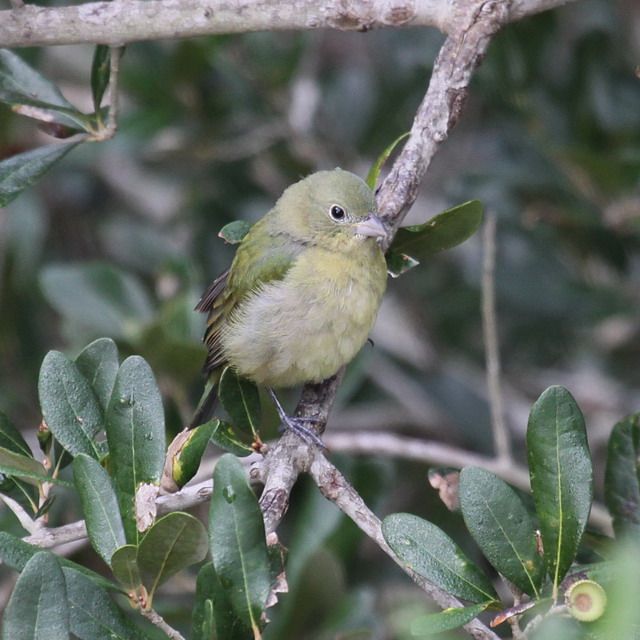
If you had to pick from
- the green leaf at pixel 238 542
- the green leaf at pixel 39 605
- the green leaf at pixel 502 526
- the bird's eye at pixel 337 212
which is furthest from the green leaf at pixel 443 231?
the green leaf at pixel 39 605

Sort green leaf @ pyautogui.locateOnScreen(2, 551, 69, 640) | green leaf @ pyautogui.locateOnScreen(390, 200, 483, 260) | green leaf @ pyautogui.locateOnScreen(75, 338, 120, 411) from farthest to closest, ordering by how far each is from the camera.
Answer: green leaf @ pyautogui.locateOnScreen(390, 200, 483, 260) < green leaf @ pyautogui.locateOnScreen(75, 338, 120, 411) < green leaf @ pyautogui.locateOnScreen(2, 551, 69, 640)

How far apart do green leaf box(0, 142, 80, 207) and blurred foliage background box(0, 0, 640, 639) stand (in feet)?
3.52

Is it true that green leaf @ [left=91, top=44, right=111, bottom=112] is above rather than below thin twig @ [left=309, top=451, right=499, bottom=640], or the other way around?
above

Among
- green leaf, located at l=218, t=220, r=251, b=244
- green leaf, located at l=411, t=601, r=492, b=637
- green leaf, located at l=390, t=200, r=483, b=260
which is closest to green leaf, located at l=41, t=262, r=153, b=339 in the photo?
green leaf, located at l=218, t=220, r=251, b=244

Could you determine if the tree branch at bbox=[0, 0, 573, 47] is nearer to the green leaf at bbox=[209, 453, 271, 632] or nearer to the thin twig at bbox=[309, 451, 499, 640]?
the thin twig at bbox=[309, 451, 499, 640]

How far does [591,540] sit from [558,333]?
255 centimetres

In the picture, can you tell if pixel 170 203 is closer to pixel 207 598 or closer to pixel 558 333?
pixel 558 333

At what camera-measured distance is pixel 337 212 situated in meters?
3.74

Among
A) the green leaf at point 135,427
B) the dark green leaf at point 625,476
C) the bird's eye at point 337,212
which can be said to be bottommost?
the dark green leaf at point 625,476

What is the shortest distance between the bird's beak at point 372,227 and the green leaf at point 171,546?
1425 mm

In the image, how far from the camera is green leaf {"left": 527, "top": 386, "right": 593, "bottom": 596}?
2.35 m

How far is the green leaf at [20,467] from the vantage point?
2.49 m

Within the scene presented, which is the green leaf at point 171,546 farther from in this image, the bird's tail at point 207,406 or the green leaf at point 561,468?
the bird's tail at point 207,406

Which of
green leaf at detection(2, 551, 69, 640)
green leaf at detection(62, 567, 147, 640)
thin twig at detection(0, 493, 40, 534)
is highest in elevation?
green leaf at detection(2, 551, 69, 640)
